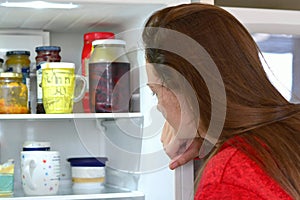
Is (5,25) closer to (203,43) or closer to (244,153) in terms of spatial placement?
(203,43)

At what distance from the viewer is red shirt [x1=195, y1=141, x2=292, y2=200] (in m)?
1.00

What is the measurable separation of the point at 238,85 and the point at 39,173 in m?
0.71

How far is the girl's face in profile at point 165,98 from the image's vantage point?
4.06 ft

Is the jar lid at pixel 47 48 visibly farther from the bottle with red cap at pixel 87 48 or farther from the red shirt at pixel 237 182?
the red shirt at pixel 237 182

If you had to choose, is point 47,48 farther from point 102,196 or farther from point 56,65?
point 102,196

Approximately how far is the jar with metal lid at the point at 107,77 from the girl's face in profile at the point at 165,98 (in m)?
0.37

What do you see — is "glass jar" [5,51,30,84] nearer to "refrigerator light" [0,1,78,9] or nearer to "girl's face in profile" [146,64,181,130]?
"refrigerator light" [0,1,78,9]

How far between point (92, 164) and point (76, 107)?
0.16 m

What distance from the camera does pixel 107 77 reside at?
1673 mm

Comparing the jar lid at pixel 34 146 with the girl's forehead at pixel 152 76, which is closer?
the girl's forehead at pixel 152 76

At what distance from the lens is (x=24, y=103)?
162 cm

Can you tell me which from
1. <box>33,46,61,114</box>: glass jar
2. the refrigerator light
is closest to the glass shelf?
<box>33,46,61,114</box>: glass jar

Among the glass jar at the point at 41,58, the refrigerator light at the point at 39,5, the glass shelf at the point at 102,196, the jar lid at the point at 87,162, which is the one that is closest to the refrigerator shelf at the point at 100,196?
the glass shelf at the point at 102,196

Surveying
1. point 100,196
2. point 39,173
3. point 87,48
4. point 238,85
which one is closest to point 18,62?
point 87,48
